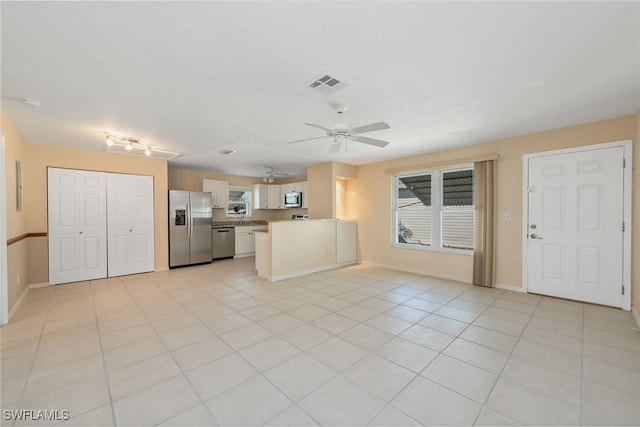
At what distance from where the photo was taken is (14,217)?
349 centimetres

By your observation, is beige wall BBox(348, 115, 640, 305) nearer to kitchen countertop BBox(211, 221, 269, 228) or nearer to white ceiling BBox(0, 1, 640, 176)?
white ceiling BBox(0, 1, 640, 176)

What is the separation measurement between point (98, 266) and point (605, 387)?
7.04 metres

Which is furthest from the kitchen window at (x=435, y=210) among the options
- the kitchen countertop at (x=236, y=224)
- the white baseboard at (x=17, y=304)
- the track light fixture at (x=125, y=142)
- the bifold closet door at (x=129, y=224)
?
the white baseboard at (x=17, y=304)

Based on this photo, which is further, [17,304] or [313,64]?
[17,304]

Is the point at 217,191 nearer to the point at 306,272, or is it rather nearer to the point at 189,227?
the point at 189,227

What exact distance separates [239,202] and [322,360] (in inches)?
268

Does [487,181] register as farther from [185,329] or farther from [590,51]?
[185,329]

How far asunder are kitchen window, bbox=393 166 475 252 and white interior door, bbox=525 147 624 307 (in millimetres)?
975

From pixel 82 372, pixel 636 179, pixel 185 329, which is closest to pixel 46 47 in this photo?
pixel 82 372

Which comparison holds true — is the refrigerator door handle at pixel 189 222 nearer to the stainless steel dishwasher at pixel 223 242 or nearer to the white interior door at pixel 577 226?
the stainless steel dishwasher at pixel 223 242

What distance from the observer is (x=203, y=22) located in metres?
1.65

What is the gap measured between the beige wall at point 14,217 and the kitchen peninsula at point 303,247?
10.9 feet

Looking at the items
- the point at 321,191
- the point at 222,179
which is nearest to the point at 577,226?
the point at 321,191

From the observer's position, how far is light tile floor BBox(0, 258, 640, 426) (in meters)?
1.68
